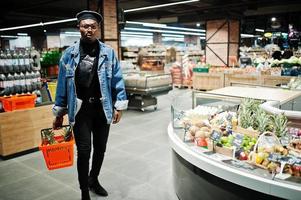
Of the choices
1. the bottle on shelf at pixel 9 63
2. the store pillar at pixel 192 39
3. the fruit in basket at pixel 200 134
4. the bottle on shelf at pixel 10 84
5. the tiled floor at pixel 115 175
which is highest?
the store pillar at pixel 192 39

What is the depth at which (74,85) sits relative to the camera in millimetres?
2752

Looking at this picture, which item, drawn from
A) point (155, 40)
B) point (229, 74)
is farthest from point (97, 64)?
point (155, 40)

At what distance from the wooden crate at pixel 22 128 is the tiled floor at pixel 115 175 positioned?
18 centimetres

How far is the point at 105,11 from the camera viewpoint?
8906 mm

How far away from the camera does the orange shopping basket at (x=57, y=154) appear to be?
3197 mm

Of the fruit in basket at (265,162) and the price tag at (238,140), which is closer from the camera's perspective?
the fruit in basket at (265,162)

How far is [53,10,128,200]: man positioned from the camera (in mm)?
2756

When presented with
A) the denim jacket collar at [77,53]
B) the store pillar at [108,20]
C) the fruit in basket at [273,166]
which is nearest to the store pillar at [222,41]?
the store pillar at [108,20]

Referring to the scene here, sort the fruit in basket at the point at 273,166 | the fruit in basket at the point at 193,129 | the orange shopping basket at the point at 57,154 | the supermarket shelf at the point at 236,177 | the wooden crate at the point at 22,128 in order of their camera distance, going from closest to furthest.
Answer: the supermarket shelf at the point at 236,177 < the fruit in basket at the point at 273,166 < the fruit in basket at the point at 193,129 < the orange shopping basket at the point at 57,154 < the wooden crate at the point at 22,128

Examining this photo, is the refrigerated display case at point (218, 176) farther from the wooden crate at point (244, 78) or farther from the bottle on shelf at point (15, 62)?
the wooden crate at point (244, 78)

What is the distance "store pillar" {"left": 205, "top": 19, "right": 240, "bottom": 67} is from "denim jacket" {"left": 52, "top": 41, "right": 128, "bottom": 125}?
12919mm

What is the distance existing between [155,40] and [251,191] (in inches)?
1046

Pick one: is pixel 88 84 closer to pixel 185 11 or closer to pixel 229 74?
pixel 229 74

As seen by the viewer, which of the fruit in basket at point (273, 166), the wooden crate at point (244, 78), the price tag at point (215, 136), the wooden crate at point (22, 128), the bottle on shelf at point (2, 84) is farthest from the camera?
the wooden crate at point (244, 78)
